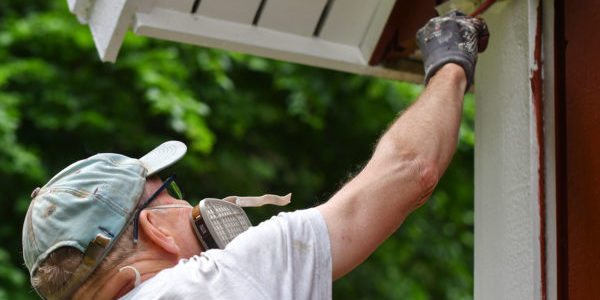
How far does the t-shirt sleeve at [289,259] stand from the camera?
4.40ft

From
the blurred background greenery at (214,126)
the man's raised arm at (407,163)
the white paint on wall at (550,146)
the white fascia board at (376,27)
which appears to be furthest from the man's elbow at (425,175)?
the blurred background greenery at (214,126)

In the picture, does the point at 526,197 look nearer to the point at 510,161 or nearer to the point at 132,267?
the point at 510,161

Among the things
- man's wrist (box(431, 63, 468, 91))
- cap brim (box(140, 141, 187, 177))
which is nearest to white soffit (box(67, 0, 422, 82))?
cap brim (box(140, 141, 187, 177))

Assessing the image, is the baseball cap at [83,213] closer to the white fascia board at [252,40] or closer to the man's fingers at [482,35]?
the white fascia board at [252,40]

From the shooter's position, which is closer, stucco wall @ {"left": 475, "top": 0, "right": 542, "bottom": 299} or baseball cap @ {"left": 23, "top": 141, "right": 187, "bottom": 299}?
baseball cap @ {"left": 23, "top": 141, "right": 187, "bottom": 299}

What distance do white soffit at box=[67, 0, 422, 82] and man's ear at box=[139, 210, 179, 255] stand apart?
0.63 metres

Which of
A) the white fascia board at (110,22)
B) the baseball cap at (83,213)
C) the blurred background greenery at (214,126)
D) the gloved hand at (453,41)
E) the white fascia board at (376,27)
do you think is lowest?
the blurred background greenery at (214,126)

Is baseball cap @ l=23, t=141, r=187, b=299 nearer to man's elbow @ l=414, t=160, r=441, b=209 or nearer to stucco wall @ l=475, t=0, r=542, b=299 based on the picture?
man's elbow @ l=414, t=160, r=441, b=209

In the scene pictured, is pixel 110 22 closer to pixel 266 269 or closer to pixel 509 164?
pixel 266 269

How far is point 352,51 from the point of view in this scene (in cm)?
224

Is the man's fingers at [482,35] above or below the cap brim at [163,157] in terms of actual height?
above

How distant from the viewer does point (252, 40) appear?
6.80 ft

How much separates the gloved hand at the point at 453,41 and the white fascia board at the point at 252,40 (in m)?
0.56

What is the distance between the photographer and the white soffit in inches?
75.9
